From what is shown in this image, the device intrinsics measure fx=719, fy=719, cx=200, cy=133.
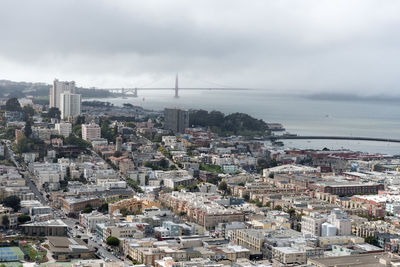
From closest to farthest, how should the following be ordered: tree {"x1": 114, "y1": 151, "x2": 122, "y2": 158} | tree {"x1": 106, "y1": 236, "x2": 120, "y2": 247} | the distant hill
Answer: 1. tree {"x1": 106, "y1": 236, "x2": 120, "y2": 247}
2. tree {"x1": 114, "y1": 151, "x2": 122, "y2": 158}
3. the distant hill

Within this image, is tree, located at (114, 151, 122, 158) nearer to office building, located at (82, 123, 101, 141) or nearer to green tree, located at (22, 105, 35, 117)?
office building, located at (82, 123, 101, 141)

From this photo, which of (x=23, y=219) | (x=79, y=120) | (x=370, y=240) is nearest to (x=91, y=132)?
(x=79, y=120)

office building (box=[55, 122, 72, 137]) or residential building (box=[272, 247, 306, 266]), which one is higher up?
office building (box=[55, 122, 72, 137])

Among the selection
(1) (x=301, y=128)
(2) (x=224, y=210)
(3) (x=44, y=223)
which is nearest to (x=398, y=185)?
(2) (x=224, y=210)

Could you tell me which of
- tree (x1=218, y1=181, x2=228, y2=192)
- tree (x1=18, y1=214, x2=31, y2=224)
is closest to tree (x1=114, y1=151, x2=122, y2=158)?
tree (x1=218, y1=181, x2=228, y2=192)

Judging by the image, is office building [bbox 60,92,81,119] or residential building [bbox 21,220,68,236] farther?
office building [bbox 60,92,81,119]

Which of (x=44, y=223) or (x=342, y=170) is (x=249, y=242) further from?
(x=342, y=170)

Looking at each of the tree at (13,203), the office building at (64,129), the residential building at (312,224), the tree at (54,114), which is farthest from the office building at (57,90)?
the residential building at (312,224)
